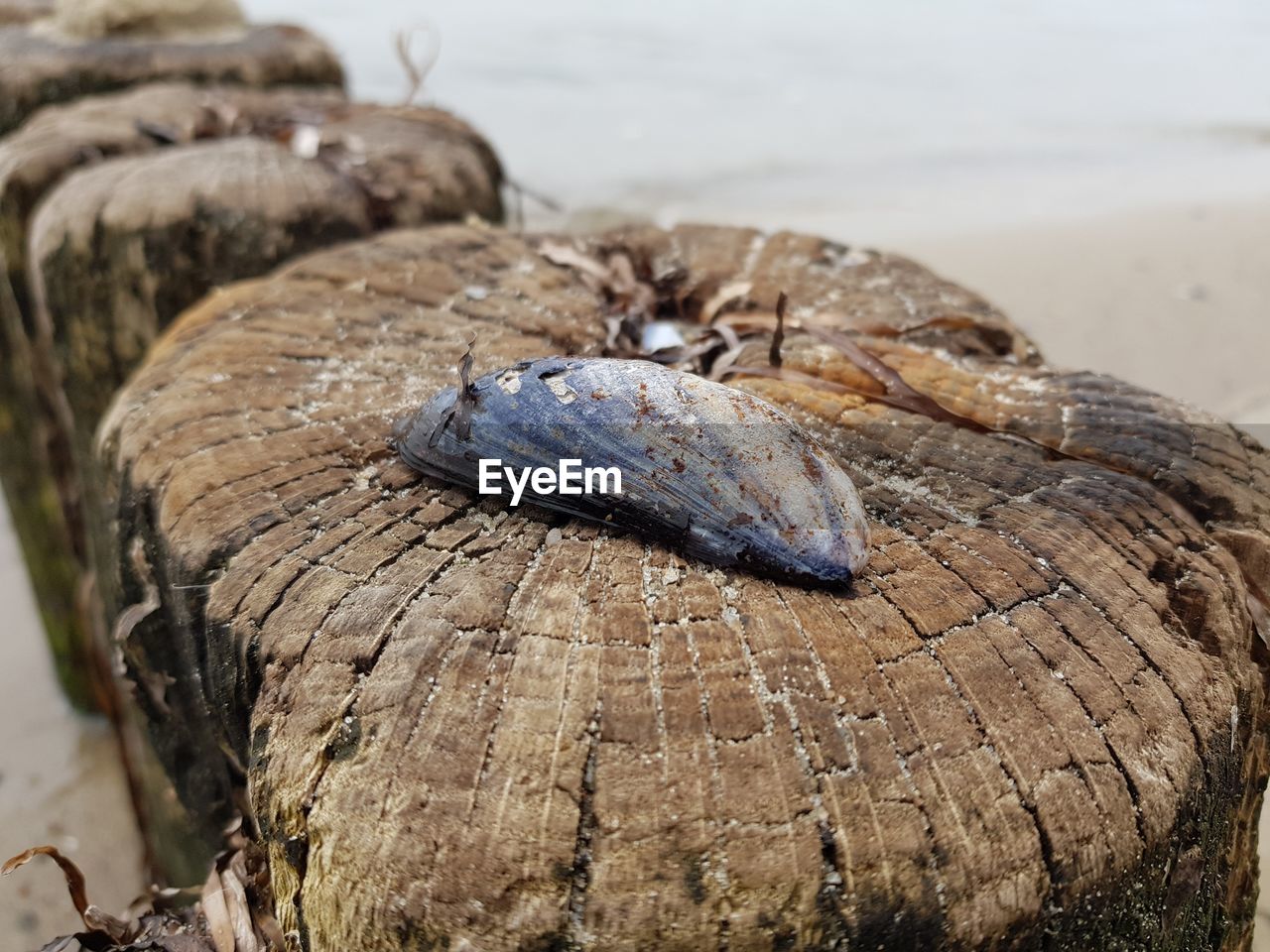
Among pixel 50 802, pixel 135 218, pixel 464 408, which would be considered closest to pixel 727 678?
pixel 464 408

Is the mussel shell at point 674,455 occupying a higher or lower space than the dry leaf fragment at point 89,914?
higher

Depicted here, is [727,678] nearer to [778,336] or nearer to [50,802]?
[778,336]

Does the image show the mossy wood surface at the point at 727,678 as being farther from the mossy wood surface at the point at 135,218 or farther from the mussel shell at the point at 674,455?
the mossy wood surface at the point at 135,218

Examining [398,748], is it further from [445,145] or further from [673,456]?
[445,145]

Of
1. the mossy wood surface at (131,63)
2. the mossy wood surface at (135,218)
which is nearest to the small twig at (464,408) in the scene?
the mossy wood surface at (135,218)

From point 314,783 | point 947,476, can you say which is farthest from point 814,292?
point 314,783
